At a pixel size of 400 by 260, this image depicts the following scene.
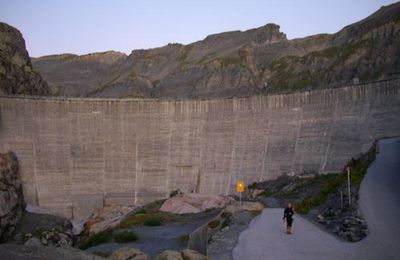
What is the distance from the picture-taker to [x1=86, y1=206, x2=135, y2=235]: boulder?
4612cm

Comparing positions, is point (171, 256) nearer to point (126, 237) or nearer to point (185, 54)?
point (126, 237)

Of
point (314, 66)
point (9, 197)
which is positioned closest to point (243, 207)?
point (9, 197)

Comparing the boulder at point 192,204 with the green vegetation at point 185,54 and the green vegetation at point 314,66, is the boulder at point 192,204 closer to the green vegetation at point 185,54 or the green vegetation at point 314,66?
the green vegetation at point 314,66

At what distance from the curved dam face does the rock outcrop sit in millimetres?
1231

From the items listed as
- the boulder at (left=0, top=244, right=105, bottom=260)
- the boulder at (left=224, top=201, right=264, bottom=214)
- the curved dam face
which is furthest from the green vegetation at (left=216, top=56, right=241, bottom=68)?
the boulder at (left=0, top=244, right=105, bottom=260)

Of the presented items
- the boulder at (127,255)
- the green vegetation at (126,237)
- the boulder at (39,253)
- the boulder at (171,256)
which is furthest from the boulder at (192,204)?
the boulder at (39,253)

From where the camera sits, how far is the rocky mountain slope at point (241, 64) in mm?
101562

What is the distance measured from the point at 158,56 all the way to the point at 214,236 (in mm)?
153399

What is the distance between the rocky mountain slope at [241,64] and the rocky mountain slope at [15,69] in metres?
38.7

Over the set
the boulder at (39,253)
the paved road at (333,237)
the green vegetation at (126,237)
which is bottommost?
the green vegetation at (126,237)

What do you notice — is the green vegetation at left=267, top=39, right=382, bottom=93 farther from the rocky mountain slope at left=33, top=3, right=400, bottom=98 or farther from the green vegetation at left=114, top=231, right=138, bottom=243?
the green vegetation at left=114, top=231, right=138, bottom=243

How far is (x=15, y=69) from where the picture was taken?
68250 millimetres

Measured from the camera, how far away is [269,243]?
19.4 meters

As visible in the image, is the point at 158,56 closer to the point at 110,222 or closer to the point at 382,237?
the point at 110,222
